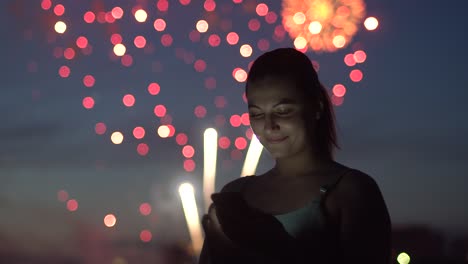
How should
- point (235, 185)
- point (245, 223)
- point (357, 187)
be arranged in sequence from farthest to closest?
point (235, 185) < point (245, 223) < point (357, 187)

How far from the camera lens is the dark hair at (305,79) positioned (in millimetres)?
2537

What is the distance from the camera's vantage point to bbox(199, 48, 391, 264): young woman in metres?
2.32

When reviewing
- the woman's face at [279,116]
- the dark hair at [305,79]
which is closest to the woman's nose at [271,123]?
the woman's face at [279,116]

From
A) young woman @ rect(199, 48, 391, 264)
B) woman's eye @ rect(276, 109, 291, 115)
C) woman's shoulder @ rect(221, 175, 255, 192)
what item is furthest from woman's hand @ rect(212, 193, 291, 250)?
woman's eye @ rect(276, 109, 291, 115)

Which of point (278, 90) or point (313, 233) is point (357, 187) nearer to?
point (313, 233)

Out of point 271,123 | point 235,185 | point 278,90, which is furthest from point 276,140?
point 235,185

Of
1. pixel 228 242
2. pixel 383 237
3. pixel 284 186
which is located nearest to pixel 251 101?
pixel 284 186

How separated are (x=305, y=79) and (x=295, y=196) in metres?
0.40

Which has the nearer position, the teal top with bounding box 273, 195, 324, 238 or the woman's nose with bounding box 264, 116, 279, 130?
the teal top with bounding box 273, 195, 324, 238

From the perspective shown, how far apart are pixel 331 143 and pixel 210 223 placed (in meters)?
0.52

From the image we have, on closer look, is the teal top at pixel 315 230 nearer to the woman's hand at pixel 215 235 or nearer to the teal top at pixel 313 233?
the teal top at pixel 313 233

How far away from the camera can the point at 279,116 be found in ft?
8.34

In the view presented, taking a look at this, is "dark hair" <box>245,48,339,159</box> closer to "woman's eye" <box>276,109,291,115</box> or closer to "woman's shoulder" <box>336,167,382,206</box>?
"woman's eye" <box>276,109,291,115</box>

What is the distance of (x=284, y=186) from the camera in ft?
8.48
